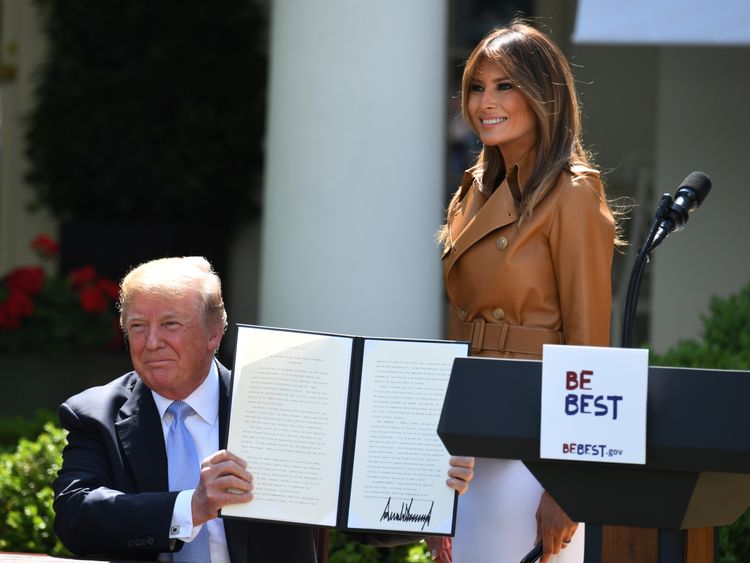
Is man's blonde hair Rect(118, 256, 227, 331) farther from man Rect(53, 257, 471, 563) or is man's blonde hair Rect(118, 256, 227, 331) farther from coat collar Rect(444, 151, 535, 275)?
coat collar Rect(444, 151, 535, 275)

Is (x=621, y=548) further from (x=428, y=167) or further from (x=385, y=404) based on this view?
(x=428, y=167)

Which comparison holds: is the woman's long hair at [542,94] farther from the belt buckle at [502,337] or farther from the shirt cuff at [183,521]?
the shirt cuff at [183,521]

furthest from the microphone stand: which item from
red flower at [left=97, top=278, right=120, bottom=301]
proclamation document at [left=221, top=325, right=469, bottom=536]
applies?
red flower at [left=97, top=278, right=120, bottom=301]

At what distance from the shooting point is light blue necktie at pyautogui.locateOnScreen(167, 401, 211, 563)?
280cm

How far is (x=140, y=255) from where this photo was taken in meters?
8.44

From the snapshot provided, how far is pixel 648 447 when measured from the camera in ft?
6.64

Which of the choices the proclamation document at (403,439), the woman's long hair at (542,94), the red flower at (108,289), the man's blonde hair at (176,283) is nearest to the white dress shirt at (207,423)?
the man's blonde hair at (176,283)

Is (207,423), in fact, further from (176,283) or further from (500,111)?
(500,111)

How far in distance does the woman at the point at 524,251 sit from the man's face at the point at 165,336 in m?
0.62

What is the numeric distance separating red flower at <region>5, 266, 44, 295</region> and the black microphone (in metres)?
5.10

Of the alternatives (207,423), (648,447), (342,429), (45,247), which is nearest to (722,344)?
(207,423)

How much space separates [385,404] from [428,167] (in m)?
2.94

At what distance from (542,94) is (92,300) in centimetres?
468

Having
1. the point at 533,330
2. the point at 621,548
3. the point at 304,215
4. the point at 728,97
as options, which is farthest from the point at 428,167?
the point at 621,548
